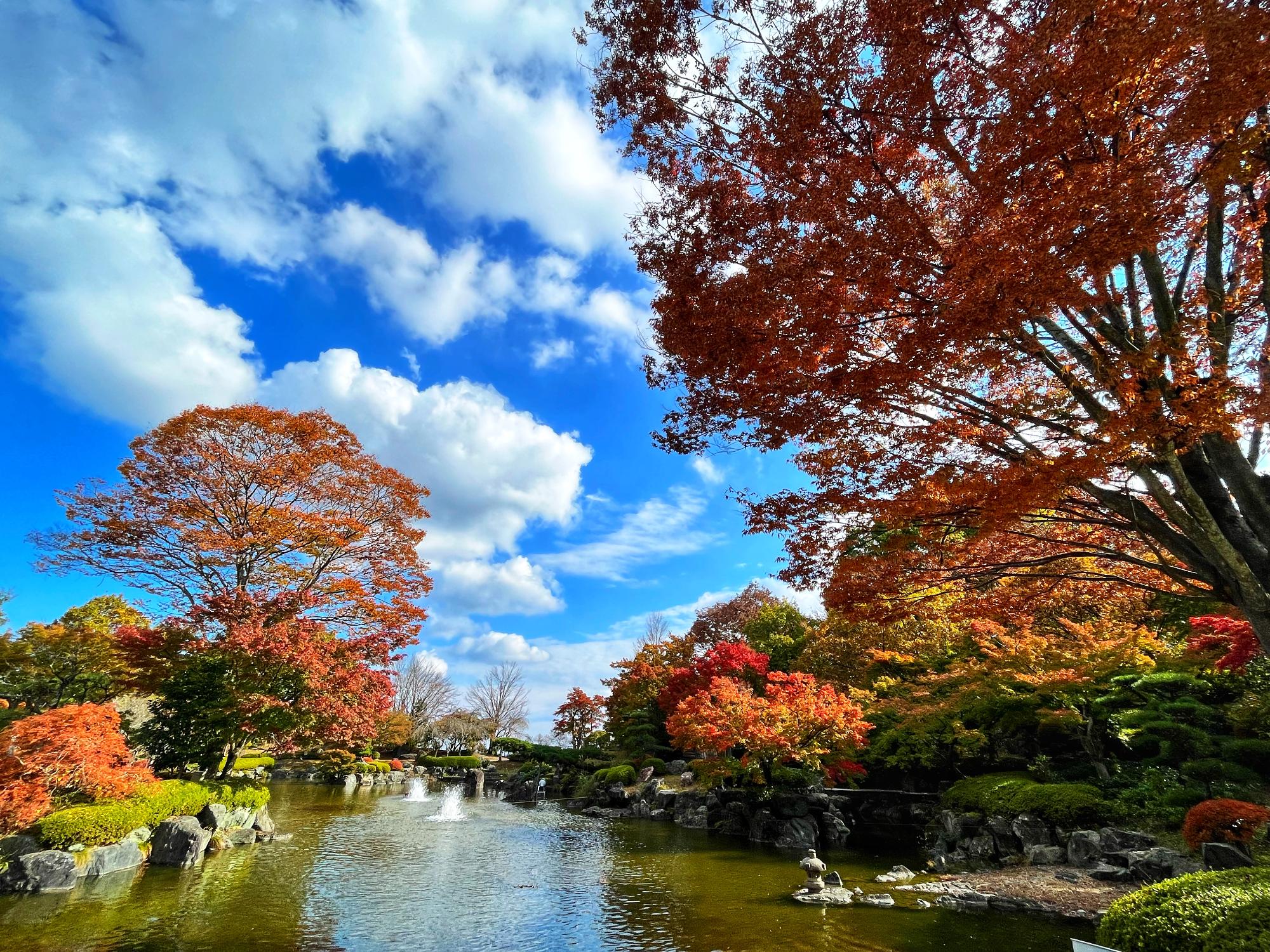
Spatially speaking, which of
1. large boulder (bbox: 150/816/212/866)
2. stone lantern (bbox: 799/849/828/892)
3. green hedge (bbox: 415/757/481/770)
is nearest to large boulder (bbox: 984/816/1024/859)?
stone lantern (bbox: 799/849/828/892)

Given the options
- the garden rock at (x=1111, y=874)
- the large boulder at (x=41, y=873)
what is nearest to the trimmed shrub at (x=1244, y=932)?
the garden rock at (x=1111, y=874)

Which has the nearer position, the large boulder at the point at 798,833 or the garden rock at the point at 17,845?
the garden rock at the point at 17,845

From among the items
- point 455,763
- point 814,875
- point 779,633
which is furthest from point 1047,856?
point 455,763

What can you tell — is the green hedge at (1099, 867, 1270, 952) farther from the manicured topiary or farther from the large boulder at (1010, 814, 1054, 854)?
the large boulder at (1010, 814, 1054, 854)

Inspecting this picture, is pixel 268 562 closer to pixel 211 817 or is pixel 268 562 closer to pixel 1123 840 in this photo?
pixel 211 817

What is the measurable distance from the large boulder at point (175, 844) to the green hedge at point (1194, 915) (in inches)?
497

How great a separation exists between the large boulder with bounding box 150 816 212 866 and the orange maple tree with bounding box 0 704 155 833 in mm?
952

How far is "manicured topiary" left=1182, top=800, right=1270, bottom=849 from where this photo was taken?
7.76 meters

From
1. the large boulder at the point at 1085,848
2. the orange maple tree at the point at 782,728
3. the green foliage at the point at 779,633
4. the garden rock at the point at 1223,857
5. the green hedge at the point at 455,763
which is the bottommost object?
the large boulder at the point at 1085,848

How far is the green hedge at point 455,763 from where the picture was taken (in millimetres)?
36281

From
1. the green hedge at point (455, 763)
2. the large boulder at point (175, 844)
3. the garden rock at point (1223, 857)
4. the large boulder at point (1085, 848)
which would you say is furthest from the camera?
the green hedge at point (455, 763)

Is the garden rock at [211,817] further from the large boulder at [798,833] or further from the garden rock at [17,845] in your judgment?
the large boulder at [798,833]

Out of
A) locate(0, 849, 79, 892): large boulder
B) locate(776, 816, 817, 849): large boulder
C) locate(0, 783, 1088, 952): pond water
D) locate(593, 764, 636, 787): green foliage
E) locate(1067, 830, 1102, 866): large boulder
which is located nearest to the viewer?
locate(0, 783, 1088, 952): pond water

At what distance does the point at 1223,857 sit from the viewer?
7.12 metres
